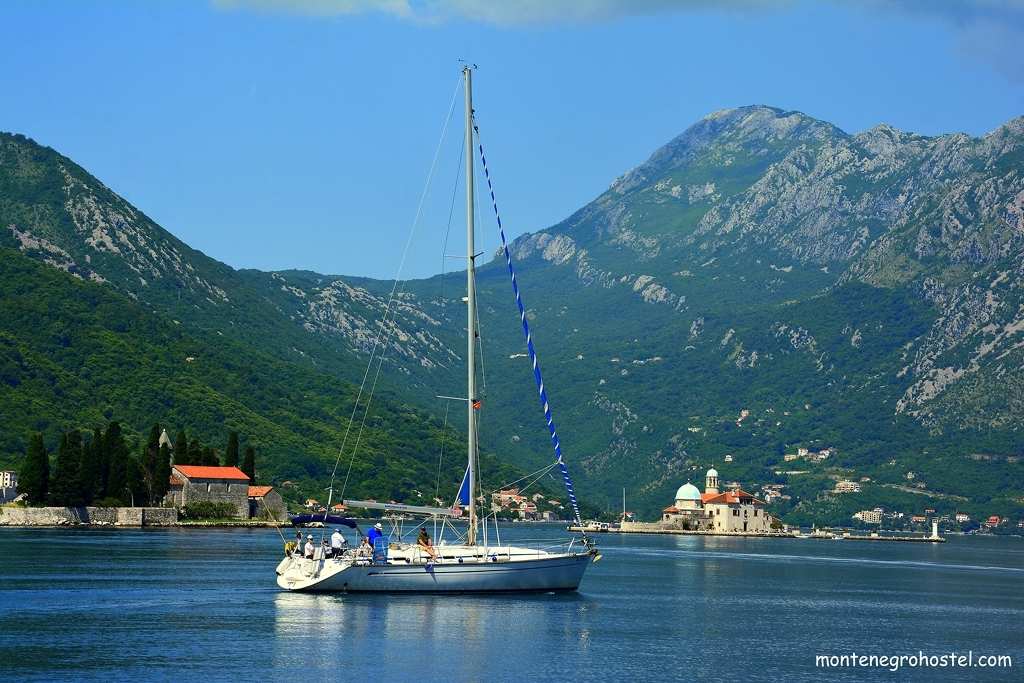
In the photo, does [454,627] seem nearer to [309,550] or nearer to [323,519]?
[309,550]

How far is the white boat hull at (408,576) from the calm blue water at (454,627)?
737 mm

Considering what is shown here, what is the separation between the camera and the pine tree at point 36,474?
161m

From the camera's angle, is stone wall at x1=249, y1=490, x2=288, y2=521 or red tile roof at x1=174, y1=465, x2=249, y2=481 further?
stone wall at x1=249, y1=490, x2=288, y2=521

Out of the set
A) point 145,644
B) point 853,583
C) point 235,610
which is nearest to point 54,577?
point 235,610

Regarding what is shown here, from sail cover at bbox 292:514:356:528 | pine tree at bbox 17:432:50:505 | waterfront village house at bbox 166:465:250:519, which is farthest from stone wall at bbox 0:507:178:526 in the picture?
sail cover at bbox 292:514:356:528

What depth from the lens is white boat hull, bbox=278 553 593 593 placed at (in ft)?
242

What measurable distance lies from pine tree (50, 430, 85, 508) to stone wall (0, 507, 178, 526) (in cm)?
111

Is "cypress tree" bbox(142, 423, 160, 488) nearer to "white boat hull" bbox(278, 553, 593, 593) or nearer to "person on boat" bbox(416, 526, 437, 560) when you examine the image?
"white boat hull" bbox(278, 553, 593, 593)

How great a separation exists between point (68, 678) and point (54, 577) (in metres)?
37.0

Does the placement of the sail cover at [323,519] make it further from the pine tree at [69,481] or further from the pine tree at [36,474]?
the pine tree at [36,474]

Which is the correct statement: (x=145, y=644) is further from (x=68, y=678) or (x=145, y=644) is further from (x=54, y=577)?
(x=54, y=577)

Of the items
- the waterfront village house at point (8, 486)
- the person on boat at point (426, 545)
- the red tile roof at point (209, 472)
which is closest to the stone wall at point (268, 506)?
the red tile roof at point (209, 472)

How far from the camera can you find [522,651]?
58.6m

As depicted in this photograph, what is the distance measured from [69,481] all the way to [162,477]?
15530 millimetres
